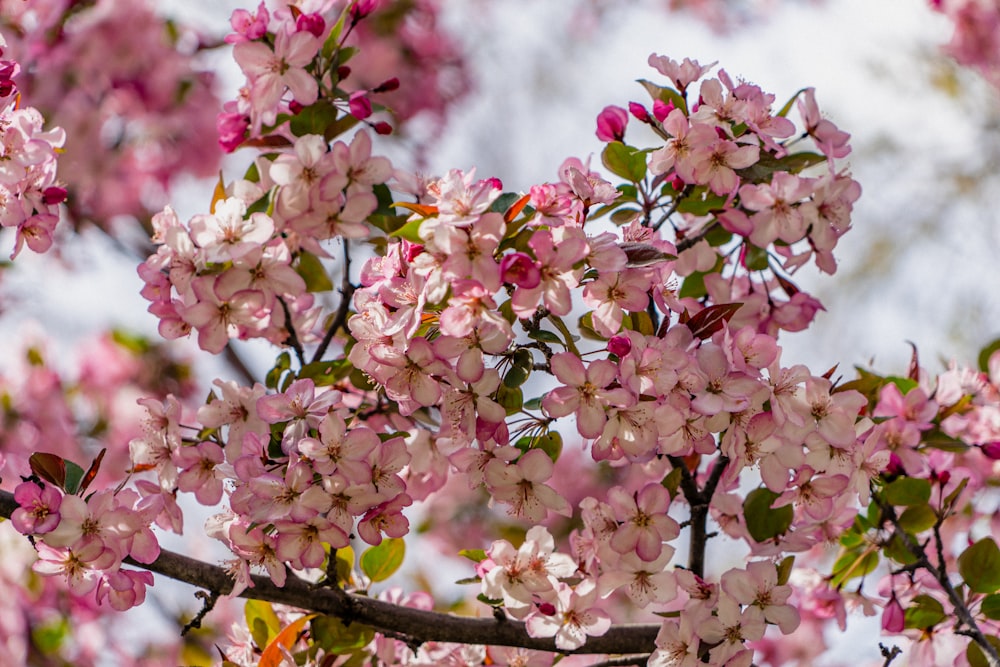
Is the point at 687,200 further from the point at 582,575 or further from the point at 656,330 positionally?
the point at 582,575

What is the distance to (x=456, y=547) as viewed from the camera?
3918 millimetres

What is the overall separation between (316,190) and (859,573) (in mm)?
884

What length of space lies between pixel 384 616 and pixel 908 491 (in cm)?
67

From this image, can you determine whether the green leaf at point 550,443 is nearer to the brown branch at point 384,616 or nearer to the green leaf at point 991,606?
the brown branch at point 384,616

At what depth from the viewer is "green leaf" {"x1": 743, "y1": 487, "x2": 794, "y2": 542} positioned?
3.79ft

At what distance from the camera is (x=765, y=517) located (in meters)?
1.16

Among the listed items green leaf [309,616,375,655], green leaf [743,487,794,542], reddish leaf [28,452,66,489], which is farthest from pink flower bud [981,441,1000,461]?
reddish leaf [28,452,66,489]

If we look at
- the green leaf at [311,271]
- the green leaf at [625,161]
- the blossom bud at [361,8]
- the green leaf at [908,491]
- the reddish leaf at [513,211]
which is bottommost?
the reddish leaf at [513,211]

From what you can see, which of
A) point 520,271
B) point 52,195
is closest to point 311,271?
point 52,195

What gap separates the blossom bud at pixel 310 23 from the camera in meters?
1.12

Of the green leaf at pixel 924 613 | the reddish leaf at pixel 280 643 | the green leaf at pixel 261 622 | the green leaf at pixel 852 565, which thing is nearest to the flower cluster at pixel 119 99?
the green leaf at pixel 261 622

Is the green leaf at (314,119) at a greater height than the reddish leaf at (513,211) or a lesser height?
greater

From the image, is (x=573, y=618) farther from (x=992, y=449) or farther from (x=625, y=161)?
(x=992, y=449)

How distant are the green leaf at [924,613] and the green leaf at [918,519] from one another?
3.4 inches
